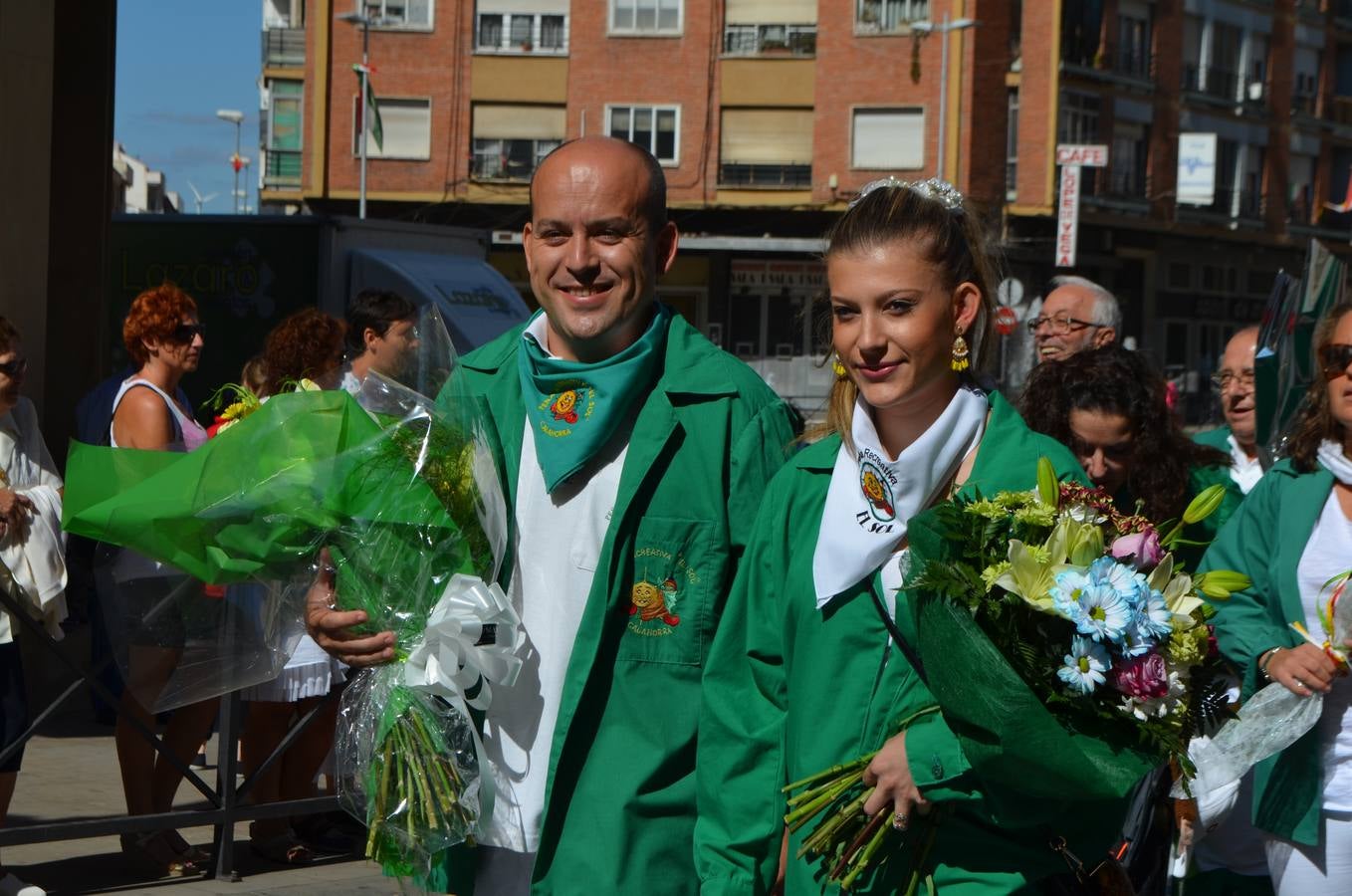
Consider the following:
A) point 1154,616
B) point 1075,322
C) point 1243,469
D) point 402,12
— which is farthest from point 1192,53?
point 1154,616

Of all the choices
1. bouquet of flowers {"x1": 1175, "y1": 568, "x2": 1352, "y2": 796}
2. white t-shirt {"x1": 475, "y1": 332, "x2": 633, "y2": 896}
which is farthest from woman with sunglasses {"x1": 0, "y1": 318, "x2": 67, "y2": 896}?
bouquet of flowers {"x1": 1175, "y1": 568, "x2": 1352, "y2": 796}

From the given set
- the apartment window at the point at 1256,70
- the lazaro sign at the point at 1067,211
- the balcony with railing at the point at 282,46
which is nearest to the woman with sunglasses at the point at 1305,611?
the lazaro sign at the point at 1067,211

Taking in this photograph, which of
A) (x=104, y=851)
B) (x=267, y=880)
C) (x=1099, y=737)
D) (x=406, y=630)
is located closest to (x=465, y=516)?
(x=406, y=630)

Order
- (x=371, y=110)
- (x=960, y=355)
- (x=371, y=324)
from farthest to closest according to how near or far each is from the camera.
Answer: (x=371, y=110)
(x=371, y=324)
(x=960, y=355)

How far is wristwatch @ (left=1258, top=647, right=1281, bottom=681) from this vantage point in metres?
4.51

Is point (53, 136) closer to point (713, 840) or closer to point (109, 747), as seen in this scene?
point (109, 747)

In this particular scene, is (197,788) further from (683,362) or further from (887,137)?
(887,137)

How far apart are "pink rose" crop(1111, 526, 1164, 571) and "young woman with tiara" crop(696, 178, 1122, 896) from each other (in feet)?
0.75

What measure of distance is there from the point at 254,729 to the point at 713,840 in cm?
471

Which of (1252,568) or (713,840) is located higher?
(1252,568)

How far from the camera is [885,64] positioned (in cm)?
4478

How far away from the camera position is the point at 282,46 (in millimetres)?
49719

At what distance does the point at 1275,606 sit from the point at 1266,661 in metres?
0.19

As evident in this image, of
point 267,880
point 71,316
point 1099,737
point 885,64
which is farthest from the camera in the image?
point 885,64
